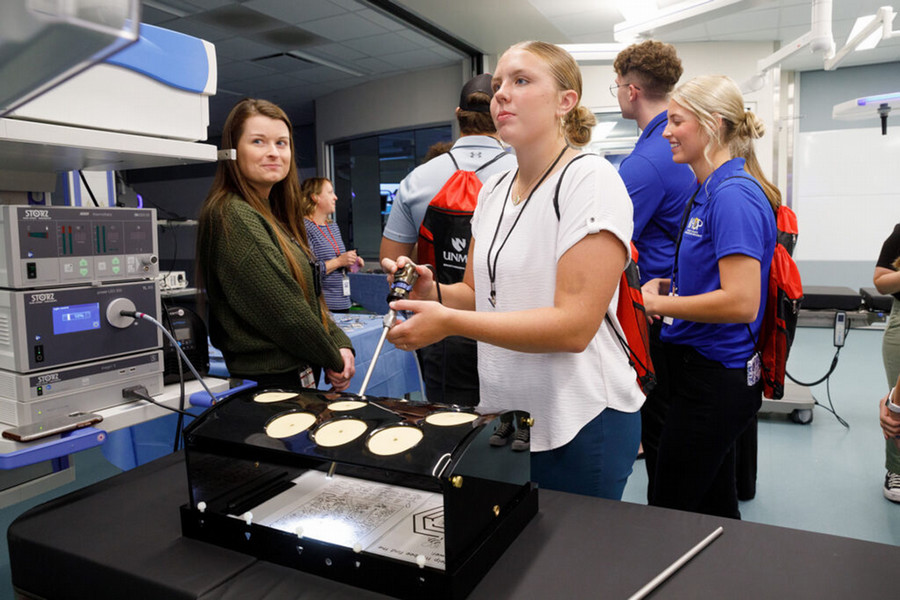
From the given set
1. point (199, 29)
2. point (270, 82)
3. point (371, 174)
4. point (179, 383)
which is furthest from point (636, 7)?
point (371, 174)

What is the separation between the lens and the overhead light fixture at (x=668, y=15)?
2.05 m

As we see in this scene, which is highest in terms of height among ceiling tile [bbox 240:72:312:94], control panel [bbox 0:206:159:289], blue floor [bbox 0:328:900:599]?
ceiling tile [bbox 240:72:312:94]

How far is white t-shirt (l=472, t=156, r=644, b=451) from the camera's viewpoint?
3.26ft

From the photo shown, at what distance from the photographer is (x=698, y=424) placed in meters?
1.51

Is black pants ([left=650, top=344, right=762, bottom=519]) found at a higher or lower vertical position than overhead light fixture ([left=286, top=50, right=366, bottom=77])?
lower

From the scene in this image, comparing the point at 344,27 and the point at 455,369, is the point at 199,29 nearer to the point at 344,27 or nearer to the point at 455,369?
the point at 344,27

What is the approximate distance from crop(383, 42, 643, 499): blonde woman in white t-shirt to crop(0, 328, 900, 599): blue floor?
1586mm

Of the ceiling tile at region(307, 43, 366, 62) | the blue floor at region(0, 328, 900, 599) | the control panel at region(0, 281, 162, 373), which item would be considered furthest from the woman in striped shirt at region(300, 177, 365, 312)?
the ceiling tile at region(307, 43, 366, 62)

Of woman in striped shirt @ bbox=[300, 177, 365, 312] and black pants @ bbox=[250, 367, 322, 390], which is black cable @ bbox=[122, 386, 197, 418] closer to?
black pants @ bbox=[250, 367, 322, 390]

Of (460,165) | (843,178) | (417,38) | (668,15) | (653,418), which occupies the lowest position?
(653,418)

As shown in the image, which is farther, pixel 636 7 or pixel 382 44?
pixel 382 44

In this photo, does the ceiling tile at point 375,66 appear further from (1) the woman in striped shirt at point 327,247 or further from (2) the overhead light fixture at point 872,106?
(2) the overhead light fixture at point 872,106

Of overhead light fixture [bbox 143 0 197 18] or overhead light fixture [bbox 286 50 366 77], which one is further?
overhead light fixture [bbox 286 50 366 77]

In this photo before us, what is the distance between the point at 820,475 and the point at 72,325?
2.98 meters
